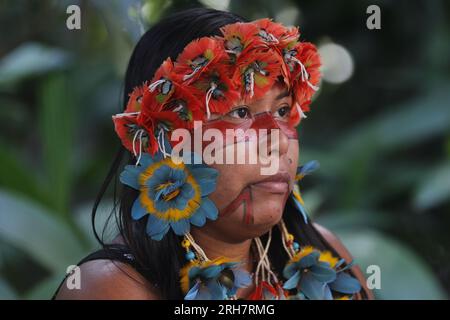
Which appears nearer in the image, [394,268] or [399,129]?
[394,268]

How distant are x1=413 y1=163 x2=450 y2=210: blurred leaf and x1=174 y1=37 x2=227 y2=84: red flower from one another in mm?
1515

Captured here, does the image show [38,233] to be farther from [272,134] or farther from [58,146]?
[272,134]

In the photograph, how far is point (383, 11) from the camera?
299 centimetres

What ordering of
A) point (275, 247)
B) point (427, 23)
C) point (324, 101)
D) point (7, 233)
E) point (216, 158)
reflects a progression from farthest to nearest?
point (427, 23)
point (324, 101)
point (7, 233)
point (275, 247)
point (216, 158)

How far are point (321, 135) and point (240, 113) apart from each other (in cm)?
194

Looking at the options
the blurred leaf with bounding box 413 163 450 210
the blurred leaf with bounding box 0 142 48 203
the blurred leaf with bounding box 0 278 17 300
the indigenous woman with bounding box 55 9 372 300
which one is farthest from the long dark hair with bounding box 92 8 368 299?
the blurred leaf with bounding box 413 163 450 210

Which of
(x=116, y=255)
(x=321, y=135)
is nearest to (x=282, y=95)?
(x=116, y=255)

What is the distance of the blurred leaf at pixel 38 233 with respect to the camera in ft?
6.24

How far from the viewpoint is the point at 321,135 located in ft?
9.56

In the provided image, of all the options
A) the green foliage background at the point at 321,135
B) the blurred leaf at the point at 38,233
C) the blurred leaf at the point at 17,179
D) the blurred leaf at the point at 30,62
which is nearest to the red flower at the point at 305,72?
the green foliage background at the point at 321,135

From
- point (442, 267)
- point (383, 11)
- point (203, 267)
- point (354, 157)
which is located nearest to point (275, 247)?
point (203, 267)

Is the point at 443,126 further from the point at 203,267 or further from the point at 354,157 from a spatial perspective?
the point at 203,267

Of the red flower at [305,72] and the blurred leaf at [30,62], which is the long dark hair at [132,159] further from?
the blurred leaf at [30,62]
